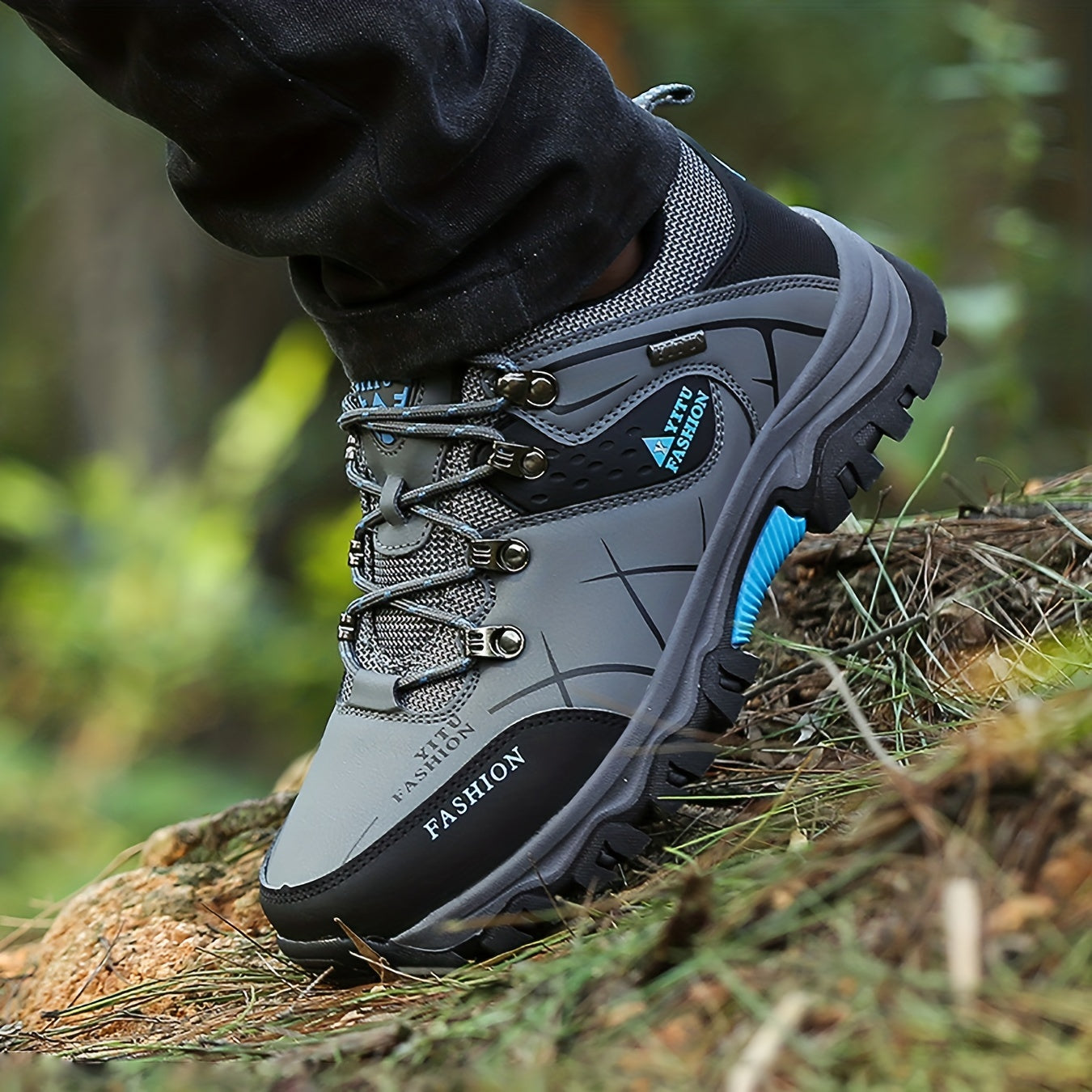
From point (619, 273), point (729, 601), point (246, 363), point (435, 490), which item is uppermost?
point (619, 273)

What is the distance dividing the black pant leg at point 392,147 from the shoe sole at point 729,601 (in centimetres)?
26

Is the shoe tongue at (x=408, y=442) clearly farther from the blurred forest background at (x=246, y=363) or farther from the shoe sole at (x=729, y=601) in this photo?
the blurred forest background at (x=246, y=363)

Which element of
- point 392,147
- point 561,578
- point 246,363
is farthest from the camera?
point 246,363

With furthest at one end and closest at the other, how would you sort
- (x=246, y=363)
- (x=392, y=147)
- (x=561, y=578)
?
(x=246, y=363)
(x=561, y=578)
(x=392, y=147)

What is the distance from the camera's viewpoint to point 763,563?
120 cm

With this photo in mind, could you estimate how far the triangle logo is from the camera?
115 centimetres

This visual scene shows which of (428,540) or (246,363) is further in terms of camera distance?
(246,363)

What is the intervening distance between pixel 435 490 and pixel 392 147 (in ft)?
0.98

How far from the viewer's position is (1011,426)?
106 inches

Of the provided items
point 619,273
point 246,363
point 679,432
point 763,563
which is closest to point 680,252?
point 619,273

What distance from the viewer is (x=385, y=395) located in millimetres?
1147

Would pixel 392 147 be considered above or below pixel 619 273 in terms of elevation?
above

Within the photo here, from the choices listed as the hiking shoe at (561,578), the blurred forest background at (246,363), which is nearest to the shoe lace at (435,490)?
the hiking shoe at (561,578)

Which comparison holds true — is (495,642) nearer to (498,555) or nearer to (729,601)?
(498,555)
